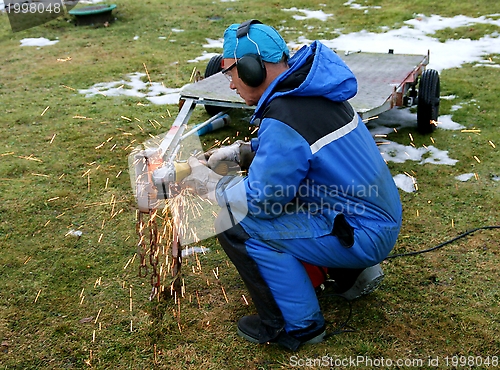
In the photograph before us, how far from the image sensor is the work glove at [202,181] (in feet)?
9.91

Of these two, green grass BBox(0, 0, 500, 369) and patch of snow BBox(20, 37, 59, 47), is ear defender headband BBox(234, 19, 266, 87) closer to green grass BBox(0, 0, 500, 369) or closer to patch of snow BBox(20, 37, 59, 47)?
green grass BBox(0, 0, 500, 369)

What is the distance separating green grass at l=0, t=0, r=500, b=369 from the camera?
286cm

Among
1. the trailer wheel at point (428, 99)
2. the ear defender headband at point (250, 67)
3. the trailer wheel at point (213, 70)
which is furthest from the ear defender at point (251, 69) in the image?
the trailer wheel at point (213, 70)

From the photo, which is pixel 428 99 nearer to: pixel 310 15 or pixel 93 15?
pixel 310 15

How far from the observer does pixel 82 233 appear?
399 cm

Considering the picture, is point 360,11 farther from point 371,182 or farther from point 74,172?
point 371,182

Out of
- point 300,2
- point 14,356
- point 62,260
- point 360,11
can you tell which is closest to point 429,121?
point 62,260

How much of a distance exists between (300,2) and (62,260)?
30.6 ft

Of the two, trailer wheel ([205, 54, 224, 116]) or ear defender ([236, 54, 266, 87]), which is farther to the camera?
trailer wheel ([205, 54, 224, 116])

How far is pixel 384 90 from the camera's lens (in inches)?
190

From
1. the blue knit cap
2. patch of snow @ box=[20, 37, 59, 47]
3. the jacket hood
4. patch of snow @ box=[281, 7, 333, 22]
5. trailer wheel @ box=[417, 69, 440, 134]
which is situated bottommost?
patch of snow @ box=[20, 37, 59, 47]

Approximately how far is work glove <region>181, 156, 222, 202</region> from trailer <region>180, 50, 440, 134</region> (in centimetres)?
182

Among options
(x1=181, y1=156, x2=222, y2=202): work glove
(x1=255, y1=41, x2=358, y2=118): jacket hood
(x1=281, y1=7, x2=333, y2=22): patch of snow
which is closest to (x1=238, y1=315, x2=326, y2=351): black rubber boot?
(x1=181, y1=156, x2=222, y2=202): work glove

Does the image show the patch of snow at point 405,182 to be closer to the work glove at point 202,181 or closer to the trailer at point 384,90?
the trailer at point 384,90
